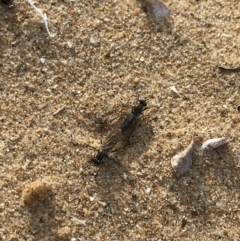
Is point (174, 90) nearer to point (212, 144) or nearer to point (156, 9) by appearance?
point (212, 144)

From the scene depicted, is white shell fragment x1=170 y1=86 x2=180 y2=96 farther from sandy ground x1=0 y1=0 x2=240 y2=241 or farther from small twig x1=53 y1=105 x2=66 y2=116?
small twig x1=53 y1=105 x2=66 y2=116

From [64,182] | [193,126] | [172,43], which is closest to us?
[64,182]

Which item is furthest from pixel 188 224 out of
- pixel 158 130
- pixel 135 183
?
pixel 158 130

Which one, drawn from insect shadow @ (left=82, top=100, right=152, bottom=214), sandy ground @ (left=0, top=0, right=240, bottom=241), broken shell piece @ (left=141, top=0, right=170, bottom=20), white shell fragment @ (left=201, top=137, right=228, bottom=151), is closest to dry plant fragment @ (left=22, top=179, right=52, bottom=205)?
sandy ground @ (left=0, top=0, right=240, bottom=241)

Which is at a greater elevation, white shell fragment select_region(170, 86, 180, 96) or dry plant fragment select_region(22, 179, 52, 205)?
white shell fragment select_region(170, 86, 180, 96)

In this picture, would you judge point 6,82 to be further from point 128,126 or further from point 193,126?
point 193,126

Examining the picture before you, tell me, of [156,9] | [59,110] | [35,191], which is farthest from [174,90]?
[35,191]
